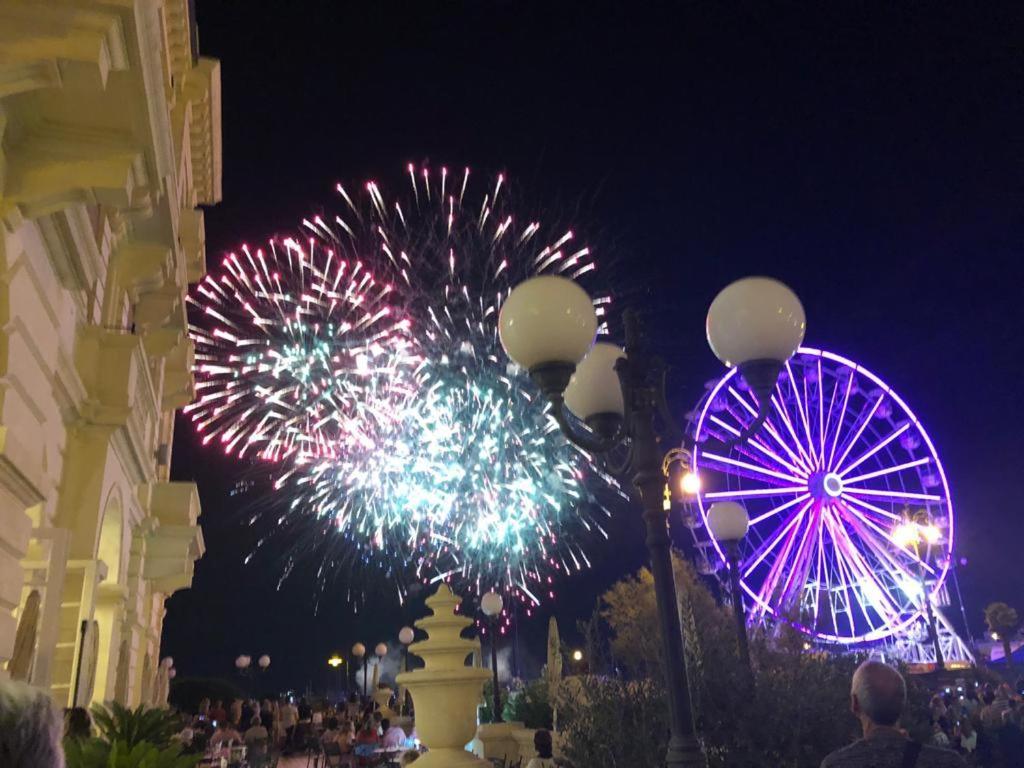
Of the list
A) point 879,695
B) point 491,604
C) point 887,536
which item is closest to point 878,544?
point 887,536

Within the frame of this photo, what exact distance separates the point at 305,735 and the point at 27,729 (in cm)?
1732

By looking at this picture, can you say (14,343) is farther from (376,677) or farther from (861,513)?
(376,677)

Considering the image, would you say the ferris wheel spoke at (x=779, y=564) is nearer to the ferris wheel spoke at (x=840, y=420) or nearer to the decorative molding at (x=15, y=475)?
the ferris wheel spoke at (x=840, y=420)

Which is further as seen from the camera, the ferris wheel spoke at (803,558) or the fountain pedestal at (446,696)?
the ferris wheel spoke at (803,558)

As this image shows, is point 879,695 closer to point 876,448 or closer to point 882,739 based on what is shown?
point 882,739

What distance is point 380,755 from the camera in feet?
42.3

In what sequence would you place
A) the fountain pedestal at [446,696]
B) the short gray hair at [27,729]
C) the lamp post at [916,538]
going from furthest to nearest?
the lamp post at [916,538], the fountain pedestal at [446,696], the short gray hair at [27,729]

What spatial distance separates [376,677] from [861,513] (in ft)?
62.3

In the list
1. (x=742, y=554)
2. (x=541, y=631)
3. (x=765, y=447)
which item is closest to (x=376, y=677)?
(x=742, y=554)

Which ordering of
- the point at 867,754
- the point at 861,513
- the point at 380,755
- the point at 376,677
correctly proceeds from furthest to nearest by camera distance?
the point at 376,677, the point at 861,513, the point at 380,755, the point at 867,754

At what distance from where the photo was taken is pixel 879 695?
305cm

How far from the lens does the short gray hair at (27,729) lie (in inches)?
62.5

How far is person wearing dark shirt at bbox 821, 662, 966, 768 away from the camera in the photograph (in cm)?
288

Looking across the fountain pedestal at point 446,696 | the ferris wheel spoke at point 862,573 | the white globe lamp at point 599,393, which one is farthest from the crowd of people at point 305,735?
the ferris wheel spoke at point 862,573
